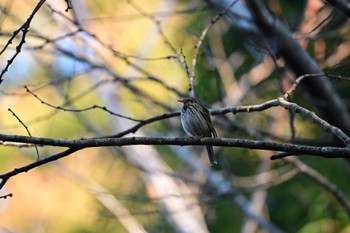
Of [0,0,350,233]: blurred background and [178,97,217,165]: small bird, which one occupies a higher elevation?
[0,0,350,233]: blurred background

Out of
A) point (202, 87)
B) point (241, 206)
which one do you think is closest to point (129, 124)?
point (202, 87)

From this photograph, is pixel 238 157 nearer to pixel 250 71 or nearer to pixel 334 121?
pixel 250 71

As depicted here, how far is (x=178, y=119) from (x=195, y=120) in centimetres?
437

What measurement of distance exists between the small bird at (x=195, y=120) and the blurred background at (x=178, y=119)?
2.22 ft

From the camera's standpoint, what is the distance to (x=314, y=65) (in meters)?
5.78

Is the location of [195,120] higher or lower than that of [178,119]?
lower

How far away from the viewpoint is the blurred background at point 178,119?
6758 millimetres

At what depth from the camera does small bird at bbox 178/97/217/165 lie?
5.24 meters

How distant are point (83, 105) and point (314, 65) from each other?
6844 millimetres

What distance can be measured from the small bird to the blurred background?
675mm

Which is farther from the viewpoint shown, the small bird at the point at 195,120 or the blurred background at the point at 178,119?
the blurred background at the point at 178,119

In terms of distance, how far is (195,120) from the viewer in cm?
527

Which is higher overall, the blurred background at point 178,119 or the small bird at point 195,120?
the blurred background at point 178,119

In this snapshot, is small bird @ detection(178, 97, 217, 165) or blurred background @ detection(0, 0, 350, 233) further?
blurred background @ detection(0, 0, 350, 233)
